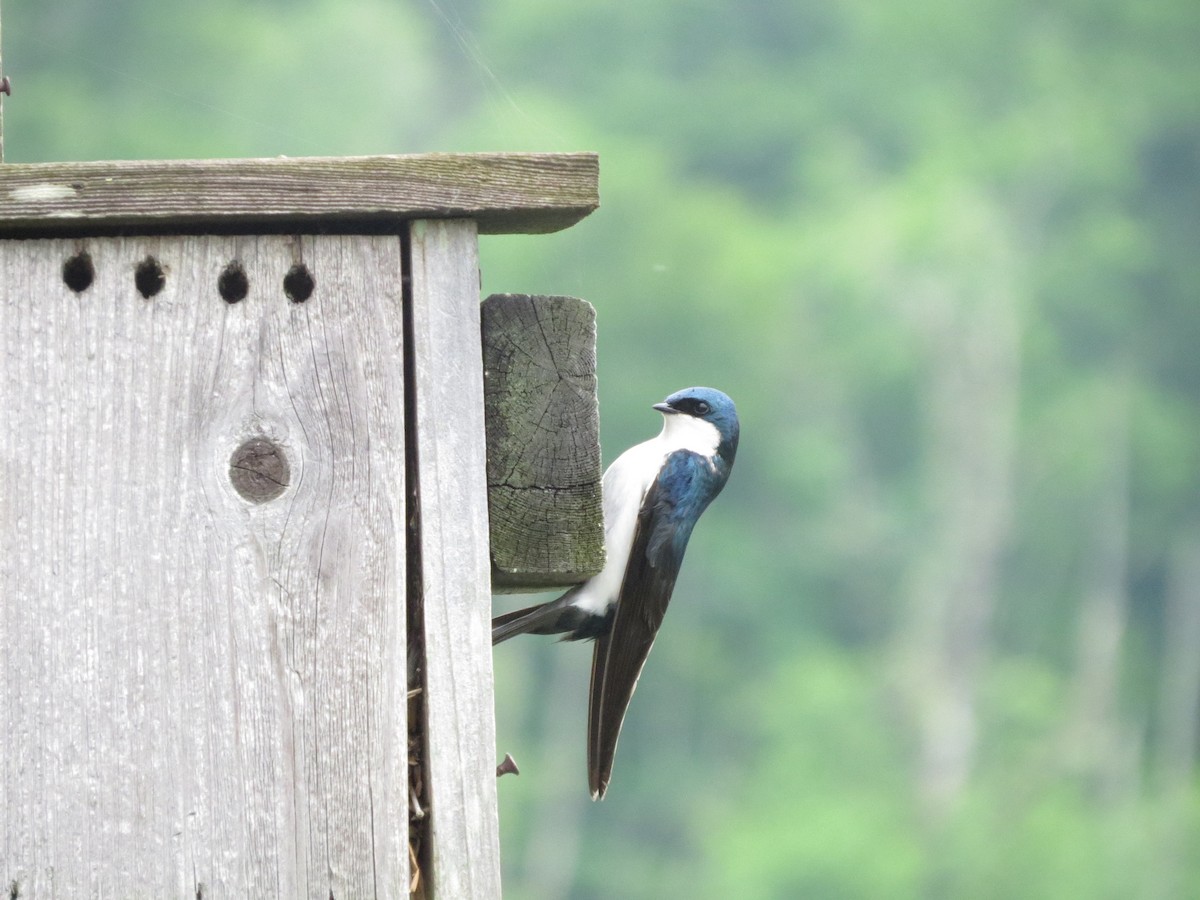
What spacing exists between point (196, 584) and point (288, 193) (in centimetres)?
47

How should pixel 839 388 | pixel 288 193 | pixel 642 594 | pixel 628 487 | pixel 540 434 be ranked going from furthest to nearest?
pixel 839 388
pixel 628 487
pixel 642 594
pixel 540 434
pixel 288 193

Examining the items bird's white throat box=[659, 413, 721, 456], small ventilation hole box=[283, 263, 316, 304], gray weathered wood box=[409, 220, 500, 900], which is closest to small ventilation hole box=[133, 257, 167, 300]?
small ventilation hole box=[283, 263, 316, 304]

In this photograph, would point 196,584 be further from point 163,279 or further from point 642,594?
point 642,594

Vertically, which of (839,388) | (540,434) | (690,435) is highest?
(839,388)

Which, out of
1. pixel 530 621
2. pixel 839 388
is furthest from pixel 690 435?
pixel 839 388

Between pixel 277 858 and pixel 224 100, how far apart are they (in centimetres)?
1966

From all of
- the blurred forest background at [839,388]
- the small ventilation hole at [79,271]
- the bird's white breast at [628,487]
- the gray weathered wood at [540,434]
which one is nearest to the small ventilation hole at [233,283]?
the small ventilation hole at [79,271]

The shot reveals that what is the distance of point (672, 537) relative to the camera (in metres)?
3.07

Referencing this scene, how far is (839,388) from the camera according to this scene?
78.7 ft

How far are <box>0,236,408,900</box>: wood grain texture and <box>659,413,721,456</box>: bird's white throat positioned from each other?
1134 millimetres

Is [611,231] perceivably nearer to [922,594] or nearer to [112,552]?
[922,594]

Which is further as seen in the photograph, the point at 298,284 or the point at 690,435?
the point at 690,435

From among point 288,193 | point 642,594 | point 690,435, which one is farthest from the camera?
point 690,435

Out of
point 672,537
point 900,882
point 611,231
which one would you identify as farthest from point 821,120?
point 672,537
